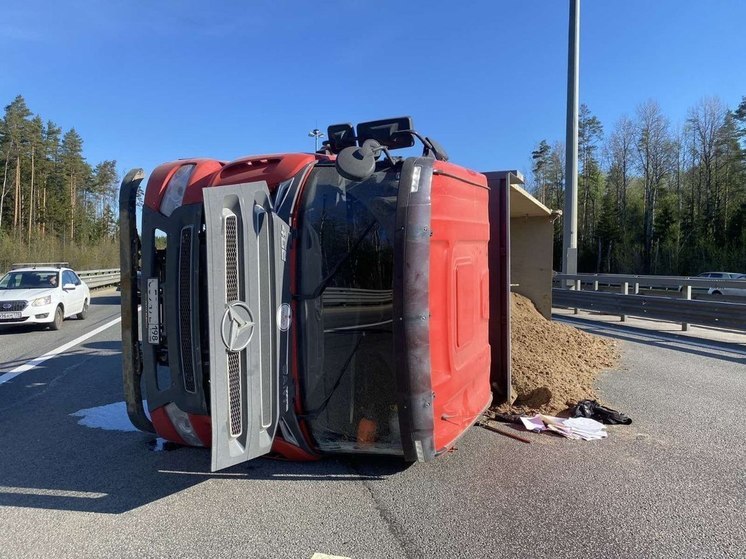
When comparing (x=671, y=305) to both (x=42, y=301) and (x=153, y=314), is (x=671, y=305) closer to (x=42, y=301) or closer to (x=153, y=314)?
(x=153, y=314)

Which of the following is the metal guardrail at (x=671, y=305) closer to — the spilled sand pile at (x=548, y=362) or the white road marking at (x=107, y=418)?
the spilled sand pile at (x=548, y=362)

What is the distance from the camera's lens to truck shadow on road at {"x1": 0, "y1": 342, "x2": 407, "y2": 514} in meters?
3.68

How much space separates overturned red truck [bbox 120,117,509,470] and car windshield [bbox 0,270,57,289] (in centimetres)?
1228

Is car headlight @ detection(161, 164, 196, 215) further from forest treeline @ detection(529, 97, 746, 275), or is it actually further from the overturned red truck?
forest treeline @ detection(529, 97, 746, 275)

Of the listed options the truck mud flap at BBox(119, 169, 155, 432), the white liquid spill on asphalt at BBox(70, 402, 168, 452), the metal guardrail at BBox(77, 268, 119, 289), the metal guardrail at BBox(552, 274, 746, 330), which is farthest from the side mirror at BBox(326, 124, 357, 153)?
the metal guardrail at BBox(77, 268, 119, 289)

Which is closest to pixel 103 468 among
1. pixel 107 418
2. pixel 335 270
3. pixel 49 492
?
pixel 49 492

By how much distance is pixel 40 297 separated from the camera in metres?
13.0

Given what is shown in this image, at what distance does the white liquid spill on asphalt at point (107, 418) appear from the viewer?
5.27m

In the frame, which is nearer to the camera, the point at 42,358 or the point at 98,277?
the point at 42,358

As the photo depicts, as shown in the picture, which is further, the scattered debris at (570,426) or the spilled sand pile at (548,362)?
the spilled sand pile at (548,362)

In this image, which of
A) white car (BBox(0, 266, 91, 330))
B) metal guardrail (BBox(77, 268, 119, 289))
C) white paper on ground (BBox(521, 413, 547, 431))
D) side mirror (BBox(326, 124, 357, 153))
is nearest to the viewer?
side mirror (BBox(326, 124, 357, 153))

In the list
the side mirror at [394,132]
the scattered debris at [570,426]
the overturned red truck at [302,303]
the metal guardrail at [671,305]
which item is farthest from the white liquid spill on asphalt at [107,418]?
the metal guardrail at [671,305]

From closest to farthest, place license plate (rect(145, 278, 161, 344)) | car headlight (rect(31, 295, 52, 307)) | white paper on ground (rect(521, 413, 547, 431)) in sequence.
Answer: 1. license plate (rect(145, 278, 161, 344))
2. white paper on ground (rect(521, 413, 547, 431))
3. car headlight (rect(31, 295, 52, 307))

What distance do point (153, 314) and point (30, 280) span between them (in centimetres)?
1292
